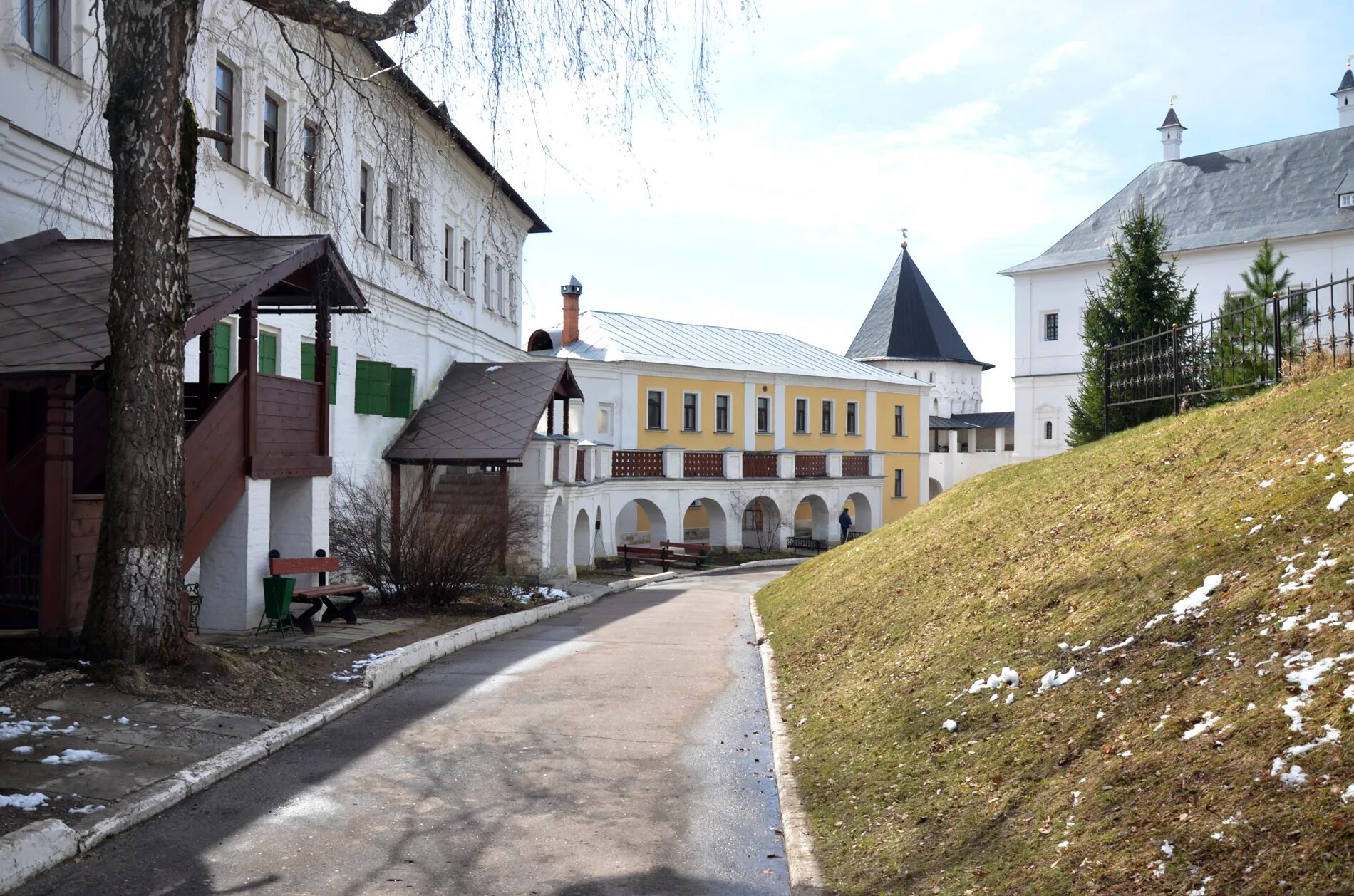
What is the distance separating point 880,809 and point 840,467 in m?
40.6

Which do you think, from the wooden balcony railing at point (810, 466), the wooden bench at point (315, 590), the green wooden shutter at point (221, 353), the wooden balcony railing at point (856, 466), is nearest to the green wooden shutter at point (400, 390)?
the green wooden shutter at point (221, 353)

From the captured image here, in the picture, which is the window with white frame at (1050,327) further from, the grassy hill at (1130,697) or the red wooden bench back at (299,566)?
the red wooden bench back at (299,566)

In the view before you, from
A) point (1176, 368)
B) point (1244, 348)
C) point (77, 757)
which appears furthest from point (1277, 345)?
point (77, 757)

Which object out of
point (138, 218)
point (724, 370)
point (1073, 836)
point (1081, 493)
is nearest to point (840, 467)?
point (724, 370)

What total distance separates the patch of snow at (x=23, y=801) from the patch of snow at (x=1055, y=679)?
5.67 metres

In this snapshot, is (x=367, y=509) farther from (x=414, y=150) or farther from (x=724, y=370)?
(x=724, y=370)

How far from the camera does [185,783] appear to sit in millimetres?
6953

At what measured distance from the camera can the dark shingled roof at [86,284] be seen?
31.5 ft

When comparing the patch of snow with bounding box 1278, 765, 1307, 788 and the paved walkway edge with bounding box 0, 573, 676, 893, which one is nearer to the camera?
the patch of snow with bounding box 1278, 765, 1307, 788

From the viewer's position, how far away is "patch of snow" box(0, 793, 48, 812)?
19.8 ft

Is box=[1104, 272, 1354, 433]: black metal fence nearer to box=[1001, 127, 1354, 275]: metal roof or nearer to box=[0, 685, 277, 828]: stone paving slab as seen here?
box=[0, 685, 277, 828]: stone paving slab

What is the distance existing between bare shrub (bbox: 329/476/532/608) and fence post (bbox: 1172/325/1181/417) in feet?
34.3

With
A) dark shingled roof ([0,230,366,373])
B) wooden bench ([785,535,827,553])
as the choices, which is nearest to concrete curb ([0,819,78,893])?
dark shingled roof ([0,230,366,373])

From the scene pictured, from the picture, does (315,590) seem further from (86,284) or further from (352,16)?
(352,16)
